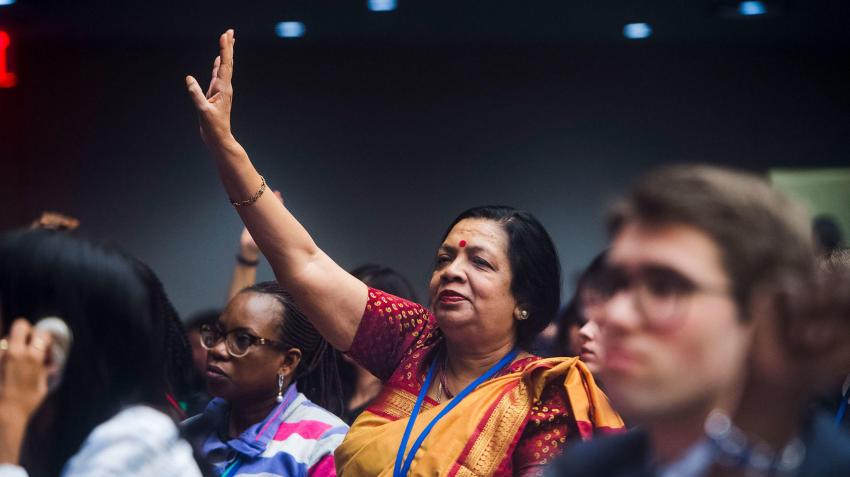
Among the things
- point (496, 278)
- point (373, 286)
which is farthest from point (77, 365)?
point (373, 286)

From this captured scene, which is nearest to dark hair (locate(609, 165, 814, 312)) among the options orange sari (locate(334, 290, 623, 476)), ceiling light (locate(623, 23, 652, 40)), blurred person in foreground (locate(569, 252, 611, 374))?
blurred person in foreground (locate(569, 252, 611, 374))

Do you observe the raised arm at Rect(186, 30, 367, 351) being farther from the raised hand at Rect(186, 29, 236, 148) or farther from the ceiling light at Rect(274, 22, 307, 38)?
the ceiling light at Rect(274, 22, 307, 38)

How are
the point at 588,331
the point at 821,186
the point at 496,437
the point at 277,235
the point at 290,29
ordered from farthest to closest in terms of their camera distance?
the point at 821,186 < the point at 290,29 < the point at 588,331 < the point at 277,235 < the point at 496,437

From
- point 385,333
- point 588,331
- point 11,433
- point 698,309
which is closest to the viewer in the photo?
point 698,309

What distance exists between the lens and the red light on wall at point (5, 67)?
18.2 ft

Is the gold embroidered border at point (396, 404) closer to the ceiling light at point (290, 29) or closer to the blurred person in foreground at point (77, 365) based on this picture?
the blurred person in foreground at point (77, 365)

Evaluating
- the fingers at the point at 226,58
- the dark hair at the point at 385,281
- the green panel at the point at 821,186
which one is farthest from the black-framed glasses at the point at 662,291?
the green panel at the point at 821,186

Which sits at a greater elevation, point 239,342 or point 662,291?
point 662,291

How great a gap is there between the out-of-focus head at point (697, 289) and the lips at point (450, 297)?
3.50 feet

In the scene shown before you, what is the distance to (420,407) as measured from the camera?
219cm

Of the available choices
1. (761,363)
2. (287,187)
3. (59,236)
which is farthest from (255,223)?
(287,187)

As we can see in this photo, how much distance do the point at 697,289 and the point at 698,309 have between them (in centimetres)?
2

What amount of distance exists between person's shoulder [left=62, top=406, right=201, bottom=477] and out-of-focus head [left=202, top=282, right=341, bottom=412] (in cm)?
130

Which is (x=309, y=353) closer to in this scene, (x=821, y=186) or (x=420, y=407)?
(x=420, y=407)
